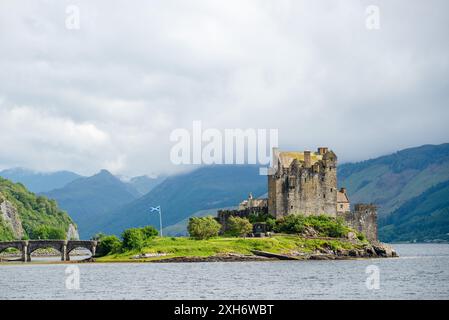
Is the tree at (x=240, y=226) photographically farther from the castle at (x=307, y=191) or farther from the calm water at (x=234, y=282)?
the calm water at (x=234, y=282)

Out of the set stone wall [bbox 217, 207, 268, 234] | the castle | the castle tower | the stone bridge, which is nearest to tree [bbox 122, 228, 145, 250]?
stone wall [bbox 217, 207, 268, 234]

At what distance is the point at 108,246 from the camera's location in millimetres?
176875

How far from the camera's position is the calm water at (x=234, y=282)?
3541 inches

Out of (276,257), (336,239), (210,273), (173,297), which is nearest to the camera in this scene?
(173,297)

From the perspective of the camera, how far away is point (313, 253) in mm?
163000

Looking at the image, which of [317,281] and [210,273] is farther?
[210,273]

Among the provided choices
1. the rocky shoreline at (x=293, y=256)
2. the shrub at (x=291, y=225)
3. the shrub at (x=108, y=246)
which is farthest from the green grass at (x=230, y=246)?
the shrub at (x=108, y=246)

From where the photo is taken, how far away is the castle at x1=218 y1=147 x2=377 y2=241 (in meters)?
172

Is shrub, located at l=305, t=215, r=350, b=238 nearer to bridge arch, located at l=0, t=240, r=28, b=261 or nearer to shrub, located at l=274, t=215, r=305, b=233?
shrub, located at l=274, t=215, r=305, b=233

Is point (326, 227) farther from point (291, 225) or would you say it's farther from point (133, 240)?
point (133, 240)

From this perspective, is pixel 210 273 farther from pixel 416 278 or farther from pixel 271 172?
pixel 271 172

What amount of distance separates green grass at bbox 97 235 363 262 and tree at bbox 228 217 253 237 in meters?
3.44
